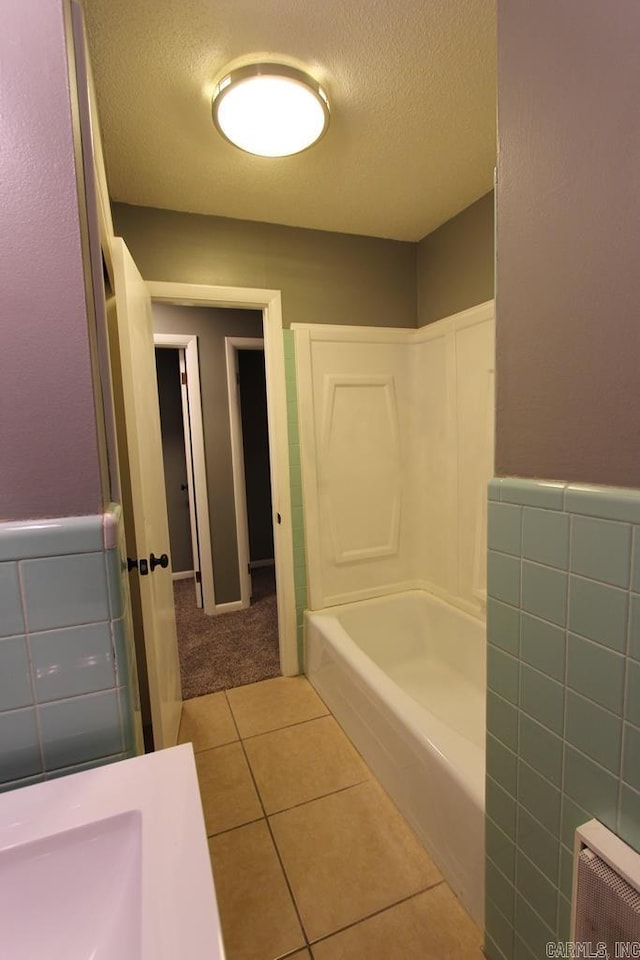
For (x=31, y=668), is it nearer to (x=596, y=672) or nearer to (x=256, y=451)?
(x=596, y=672)

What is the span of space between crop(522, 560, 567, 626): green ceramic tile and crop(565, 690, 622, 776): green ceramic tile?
0.15 m

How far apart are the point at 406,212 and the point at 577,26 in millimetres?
1515

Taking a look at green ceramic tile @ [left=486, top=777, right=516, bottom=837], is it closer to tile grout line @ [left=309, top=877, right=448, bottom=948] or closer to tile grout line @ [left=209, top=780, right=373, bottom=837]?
tile grout line @ [left=309, top=877, right=448, bottom=948]

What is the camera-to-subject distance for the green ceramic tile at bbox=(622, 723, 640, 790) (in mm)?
707

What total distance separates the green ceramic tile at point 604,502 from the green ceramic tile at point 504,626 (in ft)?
0.95

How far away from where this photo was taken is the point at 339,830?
151cm

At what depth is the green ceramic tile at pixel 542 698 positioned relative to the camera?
0.85 metres

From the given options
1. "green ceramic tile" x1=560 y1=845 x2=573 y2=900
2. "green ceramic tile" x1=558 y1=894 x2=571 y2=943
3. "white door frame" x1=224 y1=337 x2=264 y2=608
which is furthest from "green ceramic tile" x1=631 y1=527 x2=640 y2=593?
"white door frame" x1=224 y1=337 x2=264 y2=608

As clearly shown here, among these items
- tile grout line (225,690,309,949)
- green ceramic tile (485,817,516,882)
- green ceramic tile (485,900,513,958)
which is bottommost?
tile grout line (225,690,309,949)

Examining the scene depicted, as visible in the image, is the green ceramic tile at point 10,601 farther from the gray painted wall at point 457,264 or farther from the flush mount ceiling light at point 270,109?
the gray painted wall at point 457,264

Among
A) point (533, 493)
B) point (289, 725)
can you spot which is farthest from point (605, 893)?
point (289, 725)

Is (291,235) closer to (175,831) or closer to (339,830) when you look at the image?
(175,831)

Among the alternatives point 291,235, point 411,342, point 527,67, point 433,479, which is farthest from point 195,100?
point 433,479

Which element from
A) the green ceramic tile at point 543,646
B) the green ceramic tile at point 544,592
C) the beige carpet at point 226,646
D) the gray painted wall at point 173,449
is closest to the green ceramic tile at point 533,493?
the green ceramic tile at point 544,592
